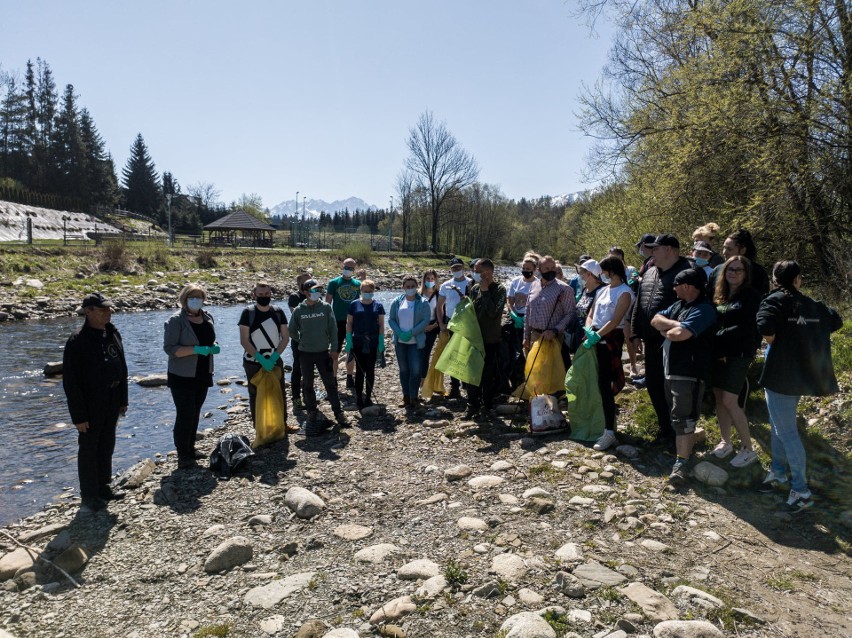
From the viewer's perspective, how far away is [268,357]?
7.51 m

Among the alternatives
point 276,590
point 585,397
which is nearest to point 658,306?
point 585,397

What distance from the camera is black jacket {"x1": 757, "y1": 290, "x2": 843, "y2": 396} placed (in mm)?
4738

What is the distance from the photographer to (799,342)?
15.7 feet

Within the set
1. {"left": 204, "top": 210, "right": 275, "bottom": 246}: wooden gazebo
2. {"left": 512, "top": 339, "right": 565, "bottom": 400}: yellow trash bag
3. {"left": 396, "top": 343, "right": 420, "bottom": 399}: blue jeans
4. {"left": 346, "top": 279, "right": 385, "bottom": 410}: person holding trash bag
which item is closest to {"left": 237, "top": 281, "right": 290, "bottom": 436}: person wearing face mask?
{"left": 346, "top": 279, "right": 385, "bottom": 410}: person holding trash bag

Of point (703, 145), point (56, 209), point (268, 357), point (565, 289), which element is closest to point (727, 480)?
point (565, 289)

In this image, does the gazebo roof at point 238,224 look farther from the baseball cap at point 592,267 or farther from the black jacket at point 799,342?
the black jacket at point 799,342

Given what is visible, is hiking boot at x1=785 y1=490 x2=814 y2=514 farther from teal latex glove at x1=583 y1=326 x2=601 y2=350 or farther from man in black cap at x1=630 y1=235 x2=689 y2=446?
teal latex glove at x1=583 y1=326 x2=601 y2=350

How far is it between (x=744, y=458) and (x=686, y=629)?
2.70 m

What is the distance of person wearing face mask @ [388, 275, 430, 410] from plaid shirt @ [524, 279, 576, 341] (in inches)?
73.8

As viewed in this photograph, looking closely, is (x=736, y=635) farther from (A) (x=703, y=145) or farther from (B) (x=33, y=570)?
(A) (x=703, y=145)

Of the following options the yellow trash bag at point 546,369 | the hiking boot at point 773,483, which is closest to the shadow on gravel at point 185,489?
the yellow trash bag at point 546,369

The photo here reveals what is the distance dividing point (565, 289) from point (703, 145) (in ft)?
19.1

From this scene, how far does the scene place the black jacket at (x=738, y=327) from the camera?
533 cm

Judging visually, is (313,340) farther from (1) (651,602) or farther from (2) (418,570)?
(1) (651,602)
